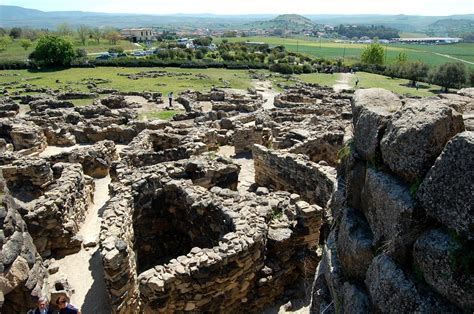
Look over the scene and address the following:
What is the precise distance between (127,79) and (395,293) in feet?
204

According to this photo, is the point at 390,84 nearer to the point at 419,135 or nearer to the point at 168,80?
the point at 168,80

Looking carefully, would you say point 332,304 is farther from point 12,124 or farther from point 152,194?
point 12,124

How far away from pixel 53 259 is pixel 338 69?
7421 cm

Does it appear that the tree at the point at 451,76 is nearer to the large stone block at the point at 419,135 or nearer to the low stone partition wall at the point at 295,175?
the low stone partition wall at the point at 295,175

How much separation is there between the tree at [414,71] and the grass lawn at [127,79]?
30.8 metres

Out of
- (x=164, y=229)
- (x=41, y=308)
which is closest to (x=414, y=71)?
(x=164, y=229)

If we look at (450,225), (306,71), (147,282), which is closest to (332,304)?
(450,225)

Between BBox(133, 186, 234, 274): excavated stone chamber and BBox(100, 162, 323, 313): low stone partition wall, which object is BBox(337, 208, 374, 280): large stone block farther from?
BBox(133, 186, 234, 274): excavated stone chamber

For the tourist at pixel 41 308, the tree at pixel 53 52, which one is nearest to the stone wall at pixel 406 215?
the tourist at pixel 41 308

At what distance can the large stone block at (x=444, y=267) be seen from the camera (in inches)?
149

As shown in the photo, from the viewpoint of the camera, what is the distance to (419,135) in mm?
4613

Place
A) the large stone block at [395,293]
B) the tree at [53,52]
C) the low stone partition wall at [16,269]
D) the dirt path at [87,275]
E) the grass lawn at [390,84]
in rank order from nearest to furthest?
the large stone block at [395,293] < the low stone partition wall at [16,269] < the dirt path at [87,275] < the grass lawn at [390,84] < the tree at [53,52]

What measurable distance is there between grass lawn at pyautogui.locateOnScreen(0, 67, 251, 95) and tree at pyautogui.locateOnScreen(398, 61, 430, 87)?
Result: 101 ft

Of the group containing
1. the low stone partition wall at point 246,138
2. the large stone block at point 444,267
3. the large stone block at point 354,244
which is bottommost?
the low stone partition wall at point 246,138
